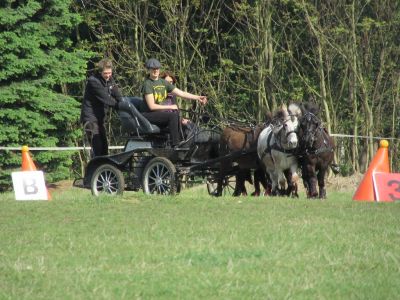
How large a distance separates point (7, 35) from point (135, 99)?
1125 centimetres

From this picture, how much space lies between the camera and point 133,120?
1688 centimetres

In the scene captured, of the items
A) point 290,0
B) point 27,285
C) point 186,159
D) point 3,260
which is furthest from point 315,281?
point 290,0

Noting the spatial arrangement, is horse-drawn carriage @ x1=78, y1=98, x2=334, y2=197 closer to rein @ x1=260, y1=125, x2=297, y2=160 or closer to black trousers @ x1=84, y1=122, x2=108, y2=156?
rein @ x1=260, y1=125, x2=297, y2=160

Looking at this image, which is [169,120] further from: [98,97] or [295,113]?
[295,113]

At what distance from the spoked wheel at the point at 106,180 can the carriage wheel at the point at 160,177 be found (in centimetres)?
57

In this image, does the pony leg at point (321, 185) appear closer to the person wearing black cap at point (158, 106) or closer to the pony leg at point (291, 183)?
the pony leg at point (291, 183)

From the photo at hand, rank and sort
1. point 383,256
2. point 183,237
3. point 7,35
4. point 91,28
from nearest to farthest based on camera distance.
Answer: point 383,256 < point 183,237 < point 7,35 < point 91,28

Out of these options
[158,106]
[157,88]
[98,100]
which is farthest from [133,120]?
[98,100]

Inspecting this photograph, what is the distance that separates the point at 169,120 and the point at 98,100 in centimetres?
150

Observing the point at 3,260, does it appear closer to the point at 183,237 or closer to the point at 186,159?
the point at 183,237

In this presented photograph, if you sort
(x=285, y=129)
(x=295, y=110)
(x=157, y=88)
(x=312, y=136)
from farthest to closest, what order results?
(x=157, y=88) < (x=295, y=110) < (x=285, y=129) < (x=312, y=136)

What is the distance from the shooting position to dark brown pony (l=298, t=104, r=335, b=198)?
16188 mm

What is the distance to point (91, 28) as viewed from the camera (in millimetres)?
32062

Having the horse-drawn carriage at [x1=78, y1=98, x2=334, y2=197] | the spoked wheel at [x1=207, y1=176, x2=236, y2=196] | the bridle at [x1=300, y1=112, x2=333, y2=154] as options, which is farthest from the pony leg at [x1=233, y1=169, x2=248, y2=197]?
the bridle at [x1=300, y1=112, x2=333, y2=154]
